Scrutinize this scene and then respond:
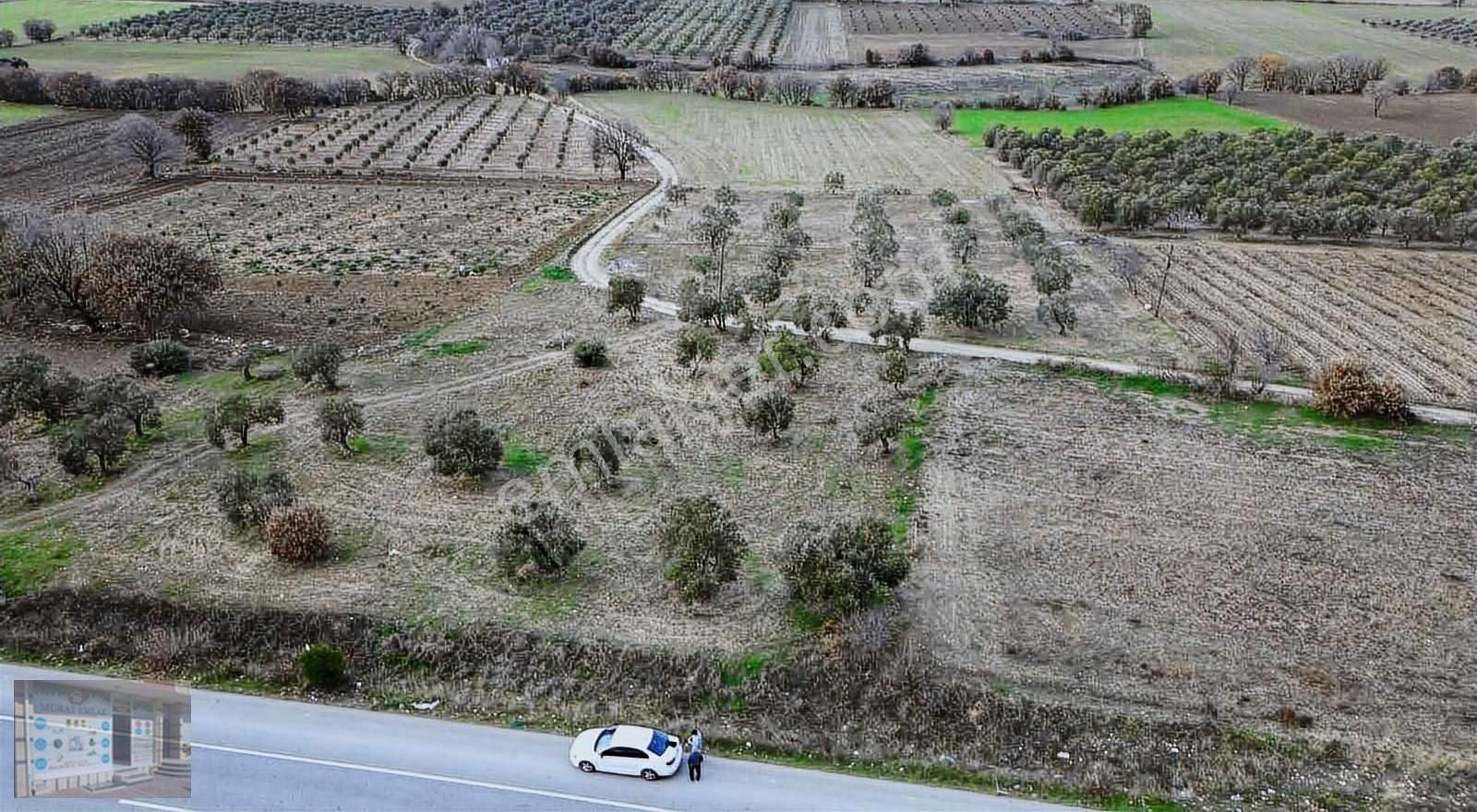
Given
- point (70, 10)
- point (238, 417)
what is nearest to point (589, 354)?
point (238, 417)

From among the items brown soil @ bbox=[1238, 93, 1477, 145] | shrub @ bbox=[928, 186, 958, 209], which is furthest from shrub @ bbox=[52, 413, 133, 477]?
brown soil @ bbox=[1238, 93, 1477, 145]

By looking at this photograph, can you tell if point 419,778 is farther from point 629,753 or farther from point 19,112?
point 19,112

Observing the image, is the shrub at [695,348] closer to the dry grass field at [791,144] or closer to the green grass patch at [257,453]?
the green grass patch at [257,453]

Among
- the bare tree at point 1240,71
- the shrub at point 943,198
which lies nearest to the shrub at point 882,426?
the shrub at point 943,198

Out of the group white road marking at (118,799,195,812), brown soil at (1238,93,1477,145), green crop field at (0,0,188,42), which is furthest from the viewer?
Result: green crop field at (0,0,188,42)

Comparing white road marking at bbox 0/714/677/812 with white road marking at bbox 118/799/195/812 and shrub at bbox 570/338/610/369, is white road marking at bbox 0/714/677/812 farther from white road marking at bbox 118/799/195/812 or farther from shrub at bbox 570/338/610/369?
shrub at bbox 570/338/610/369

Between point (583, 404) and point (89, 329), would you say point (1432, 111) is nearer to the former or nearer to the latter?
point (583, 404)

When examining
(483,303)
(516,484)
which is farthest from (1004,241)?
A: (516,484)
